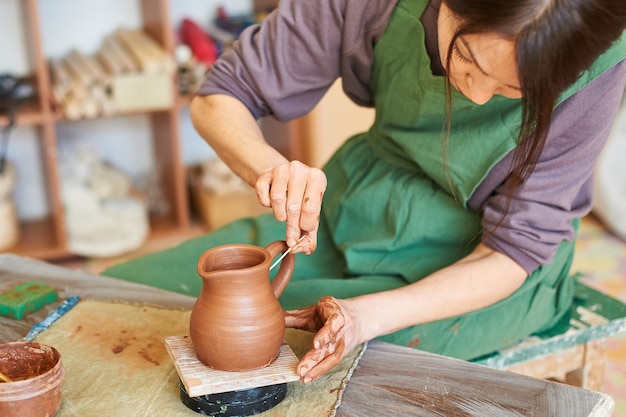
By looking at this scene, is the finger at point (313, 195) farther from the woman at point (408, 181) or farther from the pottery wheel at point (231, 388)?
the pottery wheel at point (231, 388)

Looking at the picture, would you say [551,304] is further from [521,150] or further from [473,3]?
[473,3]

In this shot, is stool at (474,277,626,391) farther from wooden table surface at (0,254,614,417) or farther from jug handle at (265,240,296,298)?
jug handle at (265,240,296,298)

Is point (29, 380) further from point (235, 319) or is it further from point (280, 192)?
point (280, 192)

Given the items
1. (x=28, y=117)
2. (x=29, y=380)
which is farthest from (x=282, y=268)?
(x=28, y=117)

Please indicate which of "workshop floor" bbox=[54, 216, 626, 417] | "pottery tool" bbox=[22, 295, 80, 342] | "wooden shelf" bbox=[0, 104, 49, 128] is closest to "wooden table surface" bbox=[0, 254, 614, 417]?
"pottery tool" bbox=[22, 295, 80, 342]

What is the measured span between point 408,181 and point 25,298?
29.0 inches

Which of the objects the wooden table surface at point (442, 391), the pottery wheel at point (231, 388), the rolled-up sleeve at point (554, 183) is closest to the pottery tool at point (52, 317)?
the wooden table surface at point (442, 391)

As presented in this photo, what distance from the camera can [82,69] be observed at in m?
2.82

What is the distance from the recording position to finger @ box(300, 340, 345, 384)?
1081mm

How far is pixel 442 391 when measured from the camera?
1.11 meters

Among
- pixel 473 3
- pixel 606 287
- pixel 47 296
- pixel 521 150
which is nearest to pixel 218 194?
pixel 606 287

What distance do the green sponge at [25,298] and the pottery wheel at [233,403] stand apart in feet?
1.37

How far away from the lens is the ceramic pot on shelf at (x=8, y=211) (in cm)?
282

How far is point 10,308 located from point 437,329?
754 millimetres
